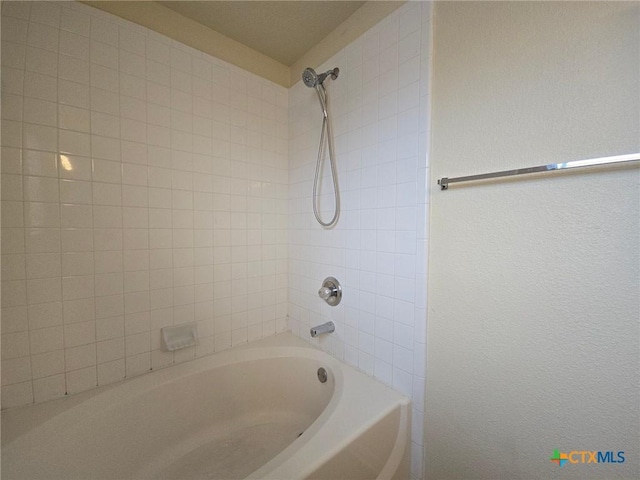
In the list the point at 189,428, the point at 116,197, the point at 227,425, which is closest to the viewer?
the point at 116,197

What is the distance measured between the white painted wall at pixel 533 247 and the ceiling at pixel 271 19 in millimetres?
572

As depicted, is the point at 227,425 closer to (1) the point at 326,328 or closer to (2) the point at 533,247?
(1) the point at 326,328

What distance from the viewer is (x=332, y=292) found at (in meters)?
1.37

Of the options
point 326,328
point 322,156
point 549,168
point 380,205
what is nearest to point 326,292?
point 326,328

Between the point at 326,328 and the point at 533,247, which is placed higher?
the point at 533,247

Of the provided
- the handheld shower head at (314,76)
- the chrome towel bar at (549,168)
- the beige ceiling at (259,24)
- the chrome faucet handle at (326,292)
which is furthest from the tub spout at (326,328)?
the beige ceiling at (259,24)

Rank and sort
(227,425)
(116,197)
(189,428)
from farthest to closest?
1. (227,425)
2. (189,428)
3. (116,197)

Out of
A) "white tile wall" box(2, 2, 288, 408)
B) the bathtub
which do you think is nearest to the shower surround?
"white tile wall" box(2, 2, 288, 408)

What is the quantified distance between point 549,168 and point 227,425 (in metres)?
1.77

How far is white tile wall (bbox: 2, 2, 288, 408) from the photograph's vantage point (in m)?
0.96

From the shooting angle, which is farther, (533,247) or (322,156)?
(322,156)

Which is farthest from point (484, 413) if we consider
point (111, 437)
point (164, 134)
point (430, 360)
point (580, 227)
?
point (164, 134)

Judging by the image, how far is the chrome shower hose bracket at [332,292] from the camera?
4.46 ft

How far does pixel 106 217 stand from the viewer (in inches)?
43.7
